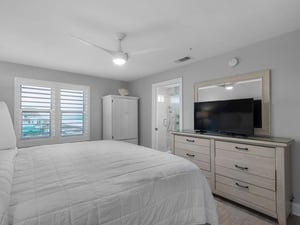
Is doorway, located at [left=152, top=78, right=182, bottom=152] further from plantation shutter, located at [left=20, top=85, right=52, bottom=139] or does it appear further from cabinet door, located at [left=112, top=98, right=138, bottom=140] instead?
plantation shutter, located at [left=20, top=85, right=52, bottom=139]

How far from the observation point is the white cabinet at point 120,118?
4.31m

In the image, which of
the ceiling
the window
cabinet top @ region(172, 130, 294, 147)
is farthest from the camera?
the window

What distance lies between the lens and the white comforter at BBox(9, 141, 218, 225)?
95 cm

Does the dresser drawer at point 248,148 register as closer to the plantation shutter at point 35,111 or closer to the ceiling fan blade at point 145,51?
the ceiling fan blade at point 145,51

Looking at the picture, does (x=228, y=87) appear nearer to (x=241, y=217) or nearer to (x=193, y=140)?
(x=193, y=140)

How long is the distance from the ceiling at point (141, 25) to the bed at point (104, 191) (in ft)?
5.10

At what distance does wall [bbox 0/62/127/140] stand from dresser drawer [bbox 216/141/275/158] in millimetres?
3212

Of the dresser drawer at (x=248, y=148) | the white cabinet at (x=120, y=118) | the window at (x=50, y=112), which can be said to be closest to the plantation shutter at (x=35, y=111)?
the window at (x=50, y=112)

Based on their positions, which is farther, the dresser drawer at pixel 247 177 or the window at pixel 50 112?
the window at pixel 50 112

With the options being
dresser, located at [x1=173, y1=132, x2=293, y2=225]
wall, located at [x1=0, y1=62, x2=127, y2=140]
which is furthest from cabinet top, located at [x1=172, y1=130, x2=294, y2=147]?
wall, located at [x1=0, y1=62, x2=127, y2=140]

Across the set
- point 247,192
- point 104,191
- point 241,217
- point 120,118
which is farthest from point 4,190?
point 120,118

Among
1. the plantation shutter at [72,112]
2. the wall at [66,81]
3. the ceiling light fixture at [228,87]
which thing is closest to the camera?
the ceiling light fixture at [228,87]

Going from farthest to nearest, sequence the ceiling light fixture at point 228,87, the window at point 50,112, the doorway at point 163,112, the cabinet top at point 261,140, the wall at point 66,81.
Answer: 1. the doorway at point 163,112
2. the window at point 50,112
3. the wall at point 66,81
4. the ceiling light fixture at point 228,87
5. the cabinet top at point 261,140

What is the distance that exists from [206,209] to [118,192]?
93cm
